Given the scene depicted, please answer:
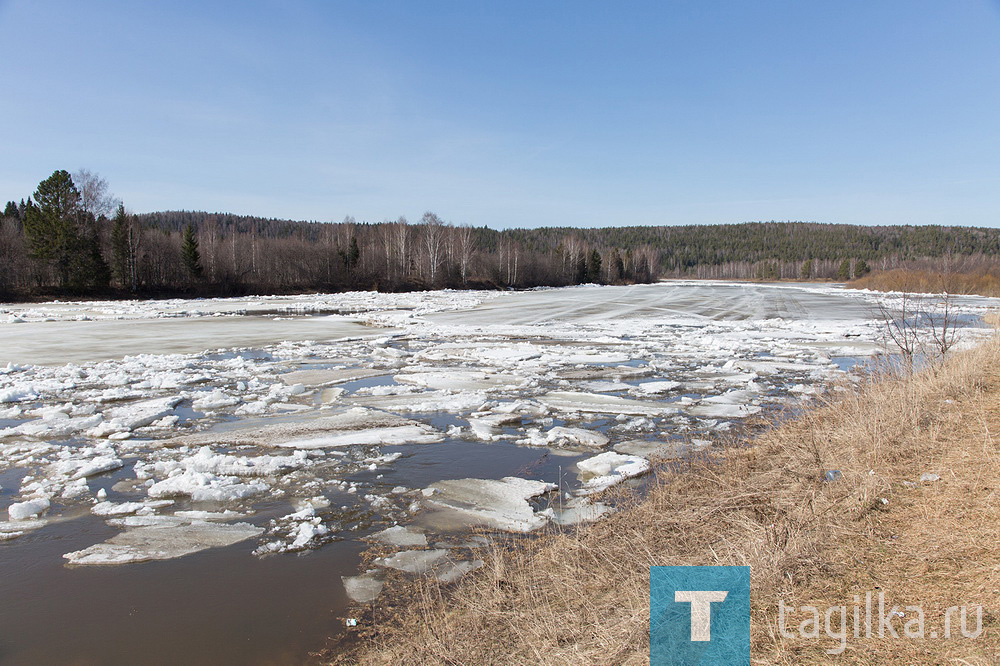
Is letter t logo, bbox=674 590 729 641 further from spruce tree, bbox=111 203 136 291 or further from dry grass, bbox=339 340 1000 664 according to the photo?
spruce tree, bbox=111 203 136 291

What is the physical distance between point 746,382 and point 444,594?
961cm

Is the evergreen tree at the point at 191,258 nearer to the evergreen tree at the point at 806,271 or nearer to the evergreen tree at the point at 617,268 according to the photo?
the evergreen tree at the point at 617,268

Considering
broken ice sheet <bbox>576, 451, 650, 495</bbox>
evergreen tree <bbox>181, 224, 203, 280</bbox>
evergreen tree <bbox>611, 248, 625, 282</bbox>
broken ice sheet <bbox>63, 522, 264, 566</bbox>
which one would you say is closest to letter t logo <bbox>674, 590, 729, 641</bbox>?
broken ice sheet <bbox>576, 451, 650, 495</bbox>

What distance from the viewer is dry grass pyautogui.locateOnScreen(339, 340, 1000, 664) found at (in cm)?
300

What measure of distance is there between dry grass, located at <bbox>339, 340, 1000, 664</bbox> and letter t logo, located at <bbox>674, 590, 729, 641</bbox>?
0.23 meters

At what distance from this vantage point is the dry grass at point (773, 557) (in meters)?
3.00

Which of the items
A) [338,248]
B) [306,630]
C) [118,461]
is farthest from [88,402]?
[338,248]

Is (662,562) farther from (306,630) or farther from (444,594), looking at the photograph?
(306,630)

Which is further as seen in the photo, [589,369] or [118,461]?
[589,369]

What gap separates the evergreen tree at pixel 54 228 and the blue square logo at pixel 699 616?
54564 mm

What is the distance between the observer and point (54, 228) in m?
44.7

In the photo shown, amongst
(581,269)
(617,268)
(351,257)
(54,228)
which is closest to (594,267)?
(581,269)

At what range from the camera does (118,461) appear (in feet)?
23.0

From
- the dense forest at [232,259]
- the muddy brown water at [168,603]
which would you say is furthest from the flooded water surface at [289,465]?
the dense forest at [232,259]
